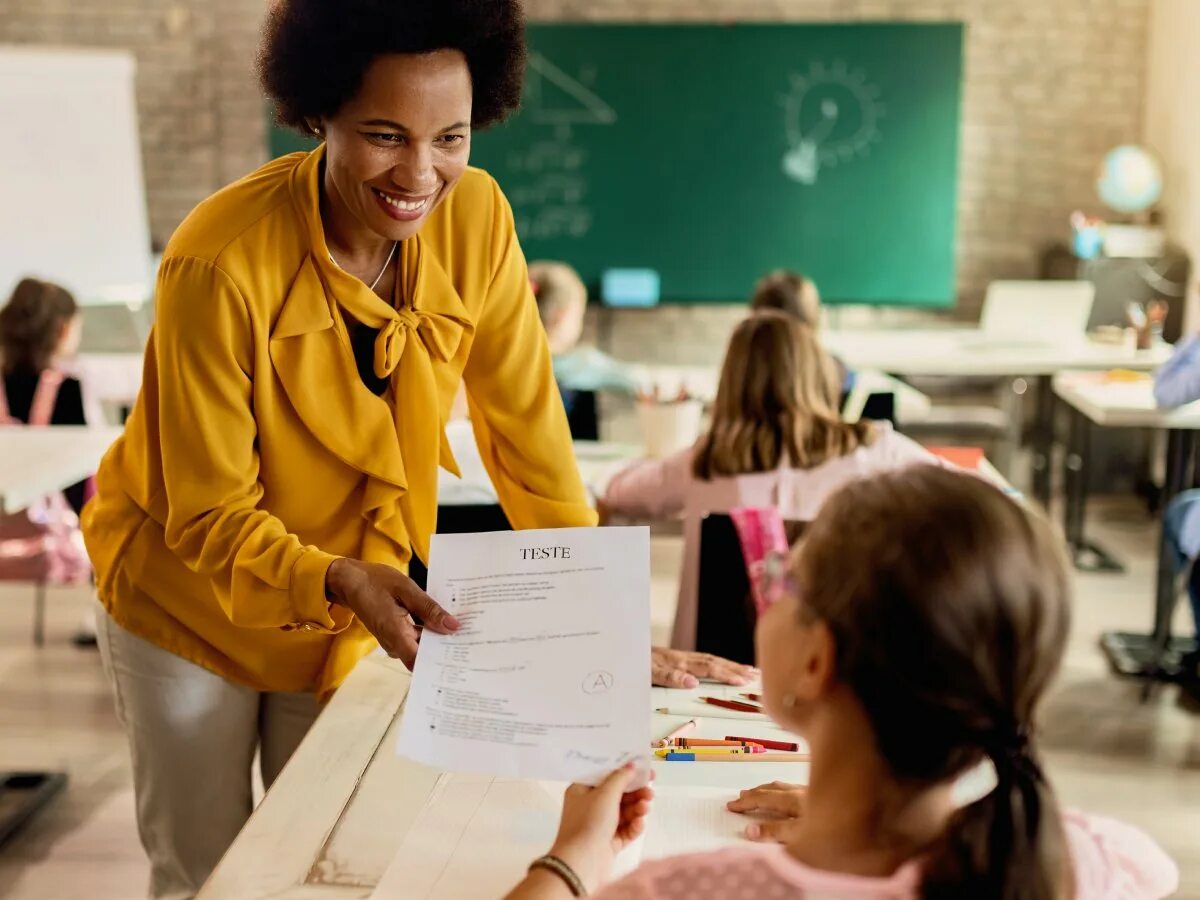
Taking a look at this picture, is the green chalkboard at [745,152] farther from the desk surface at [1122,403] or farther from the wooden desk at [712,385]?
the desk surface at [1122,403]

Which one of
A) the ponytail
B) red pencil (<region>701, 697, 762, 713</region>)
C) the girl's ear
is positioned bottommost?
red pencil (<region>701, 697, 762, 713</region>)

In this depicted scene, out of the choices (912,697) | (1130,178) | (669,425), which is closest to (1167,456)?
(669,425)

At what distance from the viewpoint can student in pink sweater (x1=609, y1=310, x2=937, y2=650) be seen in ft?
8.09

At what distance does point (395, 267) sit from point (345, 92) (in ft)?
0.77

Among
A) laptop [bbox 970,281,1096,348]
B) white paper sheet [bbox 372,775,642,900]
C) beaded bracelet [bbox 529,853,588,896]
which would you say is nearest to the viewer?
beaded bracelet [bbox 529,853,588,896]

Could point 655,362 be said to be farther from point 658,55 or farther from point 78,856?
point 78,856

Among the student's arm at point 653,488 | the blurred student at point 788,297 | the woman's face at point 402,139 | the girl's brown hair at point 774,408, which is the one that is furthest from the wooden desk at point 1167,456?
the woman's face at point 402,139

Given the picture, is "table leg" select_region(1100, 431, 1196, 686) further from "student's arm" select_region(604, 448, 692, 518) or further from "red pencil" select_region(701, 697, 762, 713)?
"red pencil" select_region(701, 697, 762, 713)

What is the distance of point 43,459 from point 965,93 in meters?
4.57

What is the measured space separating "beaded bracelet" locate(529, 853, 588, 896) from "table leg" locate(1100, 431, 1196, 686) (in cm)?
293

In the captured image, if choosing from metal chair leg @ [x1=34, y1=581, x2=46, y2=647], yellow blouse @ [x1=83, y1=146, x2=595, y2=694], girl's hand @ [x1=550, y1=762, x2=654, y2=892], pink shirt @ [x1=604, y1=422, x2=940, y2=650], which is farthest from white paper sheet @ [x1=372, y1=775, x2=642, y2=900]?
metal chair leg @ [x1=34, y1=581, x2=46, y2=647]

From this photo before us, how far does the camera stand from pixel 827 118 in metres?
5.96

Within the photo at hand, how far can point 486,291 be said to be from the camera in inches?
60.6

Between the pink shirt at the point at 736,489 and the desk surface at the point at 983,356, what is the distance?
7.78ft
